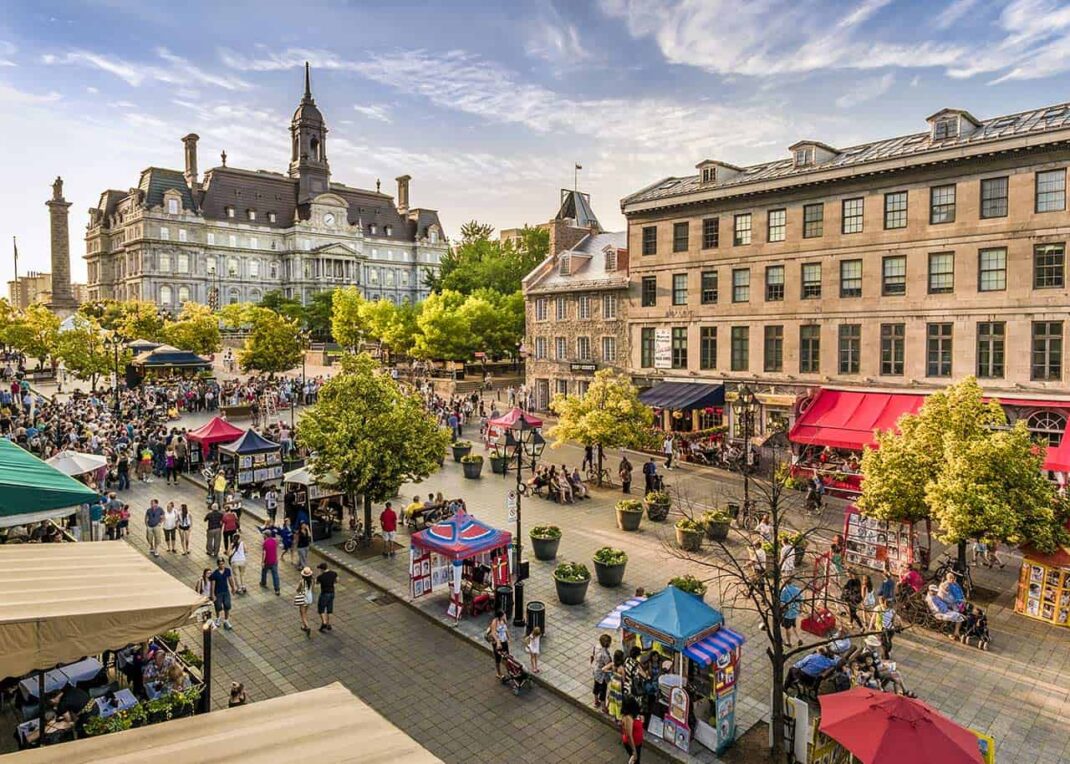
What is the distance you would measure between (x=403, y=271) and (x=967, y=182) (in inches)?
4619

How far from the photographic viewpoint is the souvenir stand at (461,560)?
15719 millimetres

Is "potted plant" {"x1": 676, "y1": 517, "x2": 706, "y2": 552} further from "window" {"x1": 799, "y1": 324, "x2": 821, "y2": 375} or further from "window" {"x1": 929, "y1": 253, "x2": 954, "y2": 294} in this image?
"window" {"x1": 929, "y1": 253, "x2": 954, "y2": 294}

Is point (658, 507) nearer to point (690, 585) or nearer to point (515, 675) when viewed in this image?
point (690, 585)

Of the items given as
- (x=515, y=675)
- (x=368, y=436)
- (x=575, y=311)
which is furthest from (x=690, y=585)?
(x=575, y=311)

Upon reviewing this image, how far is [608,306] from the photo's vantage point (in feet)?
134

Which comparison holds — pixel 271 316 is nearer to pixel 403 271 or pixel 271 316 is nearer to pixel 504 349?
pixel 504 349

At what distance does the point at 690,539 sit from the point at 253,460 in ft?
54.8

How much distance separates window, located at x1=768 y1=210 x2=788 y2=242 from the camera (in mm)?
32469

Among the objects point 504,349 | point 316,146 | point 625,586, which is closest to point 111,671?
point 625,586

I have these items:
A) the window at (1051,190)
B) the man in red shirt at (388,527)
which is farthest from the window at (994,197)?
the man in red shirt at (388,527)

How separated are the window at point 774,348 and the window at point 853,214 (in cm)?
527

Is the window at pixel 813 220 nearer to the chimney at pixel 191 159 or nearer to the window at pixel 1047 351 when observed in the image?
the window at pixel 1047 351

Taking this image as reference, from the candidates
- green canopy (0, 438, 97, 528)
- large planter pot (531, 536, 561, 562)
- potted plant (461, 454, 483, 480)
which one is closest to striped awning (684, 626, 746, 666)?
large planter pot (531, 536, 561, 562)

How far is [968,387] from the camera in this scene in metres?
17.7
